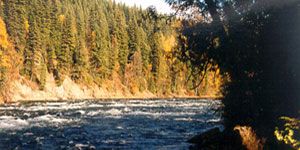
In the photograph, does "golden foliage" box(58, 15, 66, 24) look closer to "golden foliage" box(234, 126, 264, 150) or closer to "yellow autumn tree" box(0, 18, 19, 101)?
"yellow autumn tree" box(0, 18, 19, 101)

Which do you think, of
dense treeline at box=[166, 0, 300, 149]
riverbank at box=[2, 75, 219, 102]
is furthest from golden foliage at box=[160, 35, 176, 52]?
dense treeline at box=[166, 0, 300, 149]

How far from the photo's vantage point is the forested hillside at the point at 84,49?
80312mm

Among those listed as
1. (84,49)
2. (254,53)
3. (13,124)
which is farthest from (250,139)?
(84,49)

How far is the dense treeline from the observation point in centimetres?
1360

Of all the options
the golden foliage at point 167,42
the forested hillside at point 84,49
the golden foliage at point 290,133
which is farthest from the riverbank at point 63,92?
the golden foliage at point 290,133

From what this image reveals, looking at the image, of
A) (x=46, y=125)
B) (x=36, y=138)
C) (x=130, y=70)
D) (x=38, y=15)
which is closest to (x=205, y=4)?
(x=36, y=138)

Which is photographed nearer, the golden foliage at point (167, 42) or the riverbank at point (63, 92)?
the riverbank at point (63, 92)

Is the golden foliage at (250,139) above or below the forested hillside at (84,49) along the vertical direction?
below

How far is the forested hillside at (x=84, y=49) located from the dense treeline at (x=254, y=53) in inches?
1894

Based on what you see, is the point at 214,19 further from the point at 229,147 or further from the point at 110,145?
the point at 110,145

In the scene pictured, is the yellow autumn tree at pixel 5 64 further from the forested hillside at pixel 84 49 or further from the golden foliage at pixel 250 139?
the golden foliage at pixel 250 139

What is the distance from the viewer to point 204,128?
27328 mm

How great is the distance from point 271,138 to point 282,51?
3.03 metres

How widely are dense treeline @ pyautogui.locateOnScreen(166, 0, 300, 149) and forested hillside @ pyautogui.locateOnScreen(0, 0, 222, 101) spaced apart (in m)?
48.1
